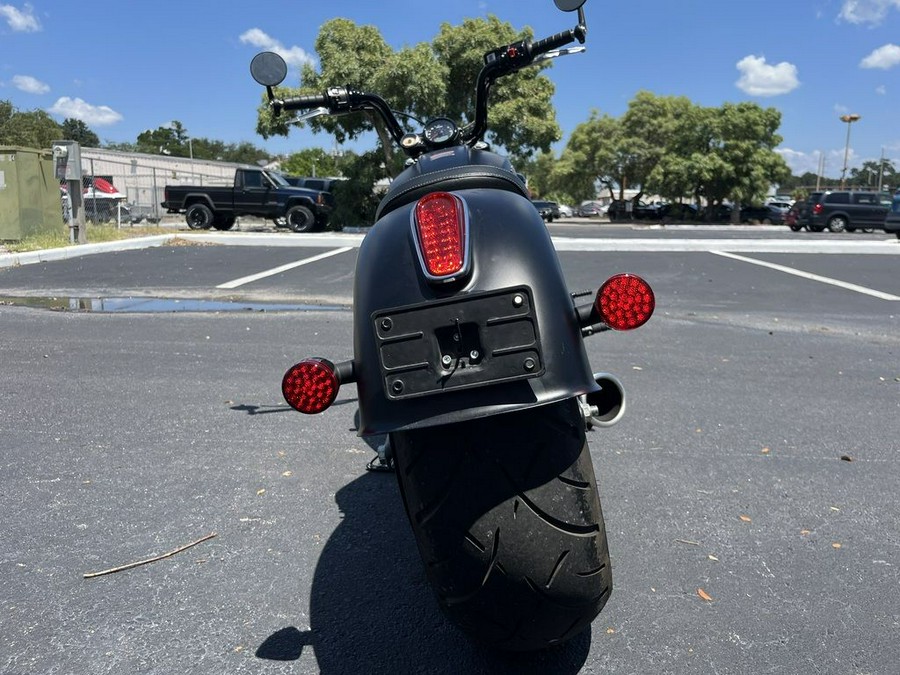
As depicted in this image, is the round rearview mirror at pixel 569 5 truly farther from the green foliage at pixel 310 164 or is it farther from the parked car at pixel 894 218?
the green foliage at pixel 310 164

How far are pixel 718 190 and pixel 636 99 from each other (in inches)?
390

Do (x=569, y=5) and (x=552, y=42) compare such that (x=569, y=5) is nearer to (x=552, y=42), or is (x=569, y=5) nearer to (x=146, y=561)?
(x=552, y=42)

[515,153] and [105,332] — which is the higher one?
[515,153]

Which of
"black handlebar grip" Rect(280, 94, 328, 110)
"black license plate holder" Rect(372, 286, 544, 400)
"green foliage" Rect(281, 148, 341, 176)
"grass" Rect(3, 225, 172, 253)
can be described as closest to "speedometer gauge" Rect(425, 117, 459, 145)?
"black handlebar grip" Rect(280, 94, 328, 110)

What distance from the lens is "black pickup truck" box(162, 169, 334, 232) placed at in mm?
23578

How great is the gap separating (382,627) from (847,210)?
3538 cm

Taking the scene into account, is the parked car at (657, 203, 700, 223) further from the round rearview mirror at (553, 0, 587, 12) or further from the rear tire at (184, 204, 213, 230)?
the round rearview mirror at (553, 0, 587, 12)

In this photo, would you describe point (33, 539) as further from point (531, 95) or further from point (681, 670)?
point (531, 95)

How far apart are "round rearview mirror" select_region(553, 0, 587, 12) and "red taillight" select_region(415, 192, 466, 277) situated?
72.7 inches

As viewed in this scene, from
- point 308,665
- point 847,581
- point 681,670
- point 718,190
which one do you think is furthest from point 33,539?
point 718,190

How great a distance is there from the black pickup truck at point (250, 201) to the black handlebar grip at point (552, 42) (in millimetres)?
20676

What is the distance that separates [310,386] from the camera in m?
2.02

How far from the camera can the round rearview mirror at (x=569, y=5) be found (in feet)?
11.2

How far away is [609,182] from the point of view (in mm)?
56750
